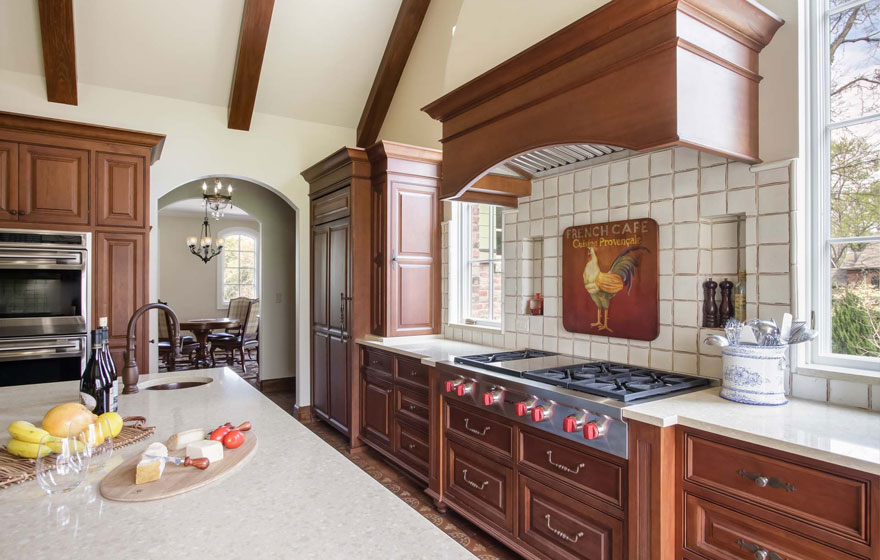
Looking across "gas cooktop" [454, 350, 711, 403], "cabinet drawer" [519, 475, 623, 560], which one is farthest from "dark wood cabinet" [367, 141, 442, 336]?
"cabinet drawer" [519, 475, 623, 560]

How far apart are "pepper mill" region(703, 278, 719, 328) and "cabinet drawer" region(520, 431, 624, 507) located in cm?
76

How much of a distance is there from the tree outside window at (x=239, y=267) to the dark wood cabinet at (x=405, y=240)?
7156 mm

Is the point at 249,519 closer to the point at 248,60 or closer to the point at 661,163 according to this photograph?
the point at 661,163

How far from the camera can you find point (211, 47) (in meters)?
4.02

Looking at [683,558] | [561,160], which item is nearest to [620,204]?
[561,160]

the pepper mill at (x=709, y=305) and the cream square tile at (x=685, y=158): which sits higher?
the cream square tile at (x=685, y=158)

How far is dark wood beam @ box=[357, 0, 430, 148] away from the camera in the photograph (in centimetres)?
424

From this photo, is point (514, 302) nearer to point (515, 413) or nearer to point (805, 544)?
point (515, 413)

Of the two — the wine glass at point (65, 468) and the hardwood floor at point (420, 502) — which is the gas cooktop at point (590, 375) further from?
the wine glass at point (65, 468)

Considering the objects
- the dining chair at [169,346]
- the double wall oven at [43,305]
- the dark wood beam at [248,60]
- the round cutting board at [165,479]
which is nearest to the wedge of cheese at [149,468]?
the round cutting board at [165,479]

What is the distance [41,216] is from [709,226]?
398cm

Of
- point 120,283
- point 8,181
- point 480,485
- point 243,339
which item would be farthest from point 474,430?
point 243,339

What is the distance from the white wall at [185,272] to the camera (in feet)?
30.9

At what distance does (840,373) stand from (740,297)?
0.42m
